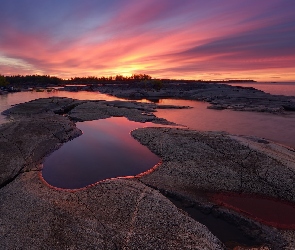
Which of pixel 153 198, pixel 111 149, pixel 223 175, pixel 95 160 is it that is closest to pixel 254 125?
pixel 223 175

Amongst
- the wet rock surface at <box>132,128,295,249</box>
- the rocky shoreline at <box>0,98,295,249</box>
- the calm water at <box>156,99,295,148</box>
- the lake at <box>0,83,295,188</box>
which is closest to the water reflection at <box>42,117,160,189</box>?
the lake at <box>0,83,295,188</box>

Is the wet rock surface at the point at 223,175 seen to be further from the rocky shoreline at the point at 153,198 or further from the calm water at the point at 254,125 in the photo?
the calm water at the point at 254,125

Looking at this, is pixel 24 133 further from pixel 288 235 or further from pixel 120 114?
pixel 288 235

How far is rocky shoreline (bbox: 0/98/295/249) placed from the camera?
8523 millimetres

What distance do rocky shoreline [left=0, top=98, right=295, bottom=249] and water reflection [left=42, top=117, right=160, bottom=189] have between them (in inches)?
36.7

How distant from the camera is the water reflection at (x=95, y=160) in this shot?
1406 centimetres

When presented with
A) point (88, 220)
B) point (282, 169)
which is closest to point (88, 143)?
point (88, 220)

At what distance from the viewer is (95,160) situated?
1700 cm

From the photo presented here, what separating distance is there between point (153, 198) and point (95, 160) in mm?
7647

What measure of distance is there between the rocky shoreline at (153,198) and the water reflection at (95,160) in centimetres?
93

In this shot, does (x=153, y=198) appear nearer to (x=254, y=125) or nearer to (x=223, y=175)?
(x=223, y=175)

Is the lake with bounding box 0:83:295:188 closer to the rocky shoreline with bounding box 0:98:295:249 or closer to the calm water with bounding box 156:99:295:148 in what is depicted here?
the calm water with bounding box 156:99:295:148

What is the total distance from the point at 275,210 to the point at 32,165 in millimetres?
14667

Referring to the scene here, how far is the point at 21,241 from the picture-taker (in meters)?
8.42
